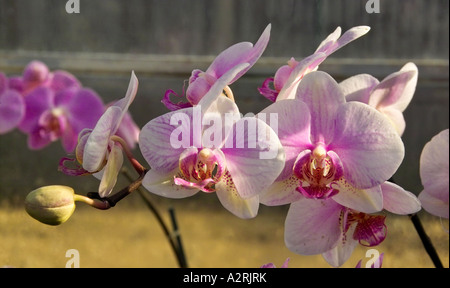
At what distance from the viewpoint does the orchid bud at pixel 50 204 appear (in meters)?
0.26

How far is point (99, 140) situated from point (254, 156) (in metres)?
0.07

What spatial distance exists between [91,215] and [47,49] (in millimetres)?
407

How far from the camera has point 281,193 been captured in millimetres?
287

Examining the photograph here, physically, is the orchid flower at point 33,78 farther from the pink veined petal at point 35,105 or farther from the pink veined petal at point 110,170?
the pink veined petal at point 110,170

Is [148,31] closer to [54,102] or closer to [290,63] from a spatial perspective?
[54,102]

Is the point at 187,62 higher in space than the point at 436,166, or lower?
lower

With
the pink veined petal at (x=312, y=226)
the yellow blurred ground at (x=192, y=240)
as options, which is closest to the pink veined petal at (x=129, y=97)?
the pink veined petal at (x=312, y=226)

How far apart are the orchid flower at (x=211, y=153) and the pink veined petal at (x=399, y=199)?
0.06 metres

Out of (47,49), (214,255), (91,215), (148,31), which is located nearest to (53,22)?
(47,49)

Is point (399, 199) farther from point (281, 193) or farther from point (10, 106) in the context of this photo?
point (10, 106)

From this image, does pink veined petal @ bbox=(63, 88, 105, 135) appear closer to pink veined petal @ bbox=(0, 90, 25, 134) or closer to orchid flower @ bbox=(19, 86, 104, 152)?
orchid flower @ bbox=(19, 86, 104, 152)

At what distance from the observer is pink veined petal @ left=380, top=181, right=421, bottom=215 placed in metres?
0.28

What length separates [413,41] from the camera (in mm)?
1317

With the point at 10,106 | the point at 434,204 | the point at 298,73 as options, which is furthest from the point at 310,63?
the point at 10,106
